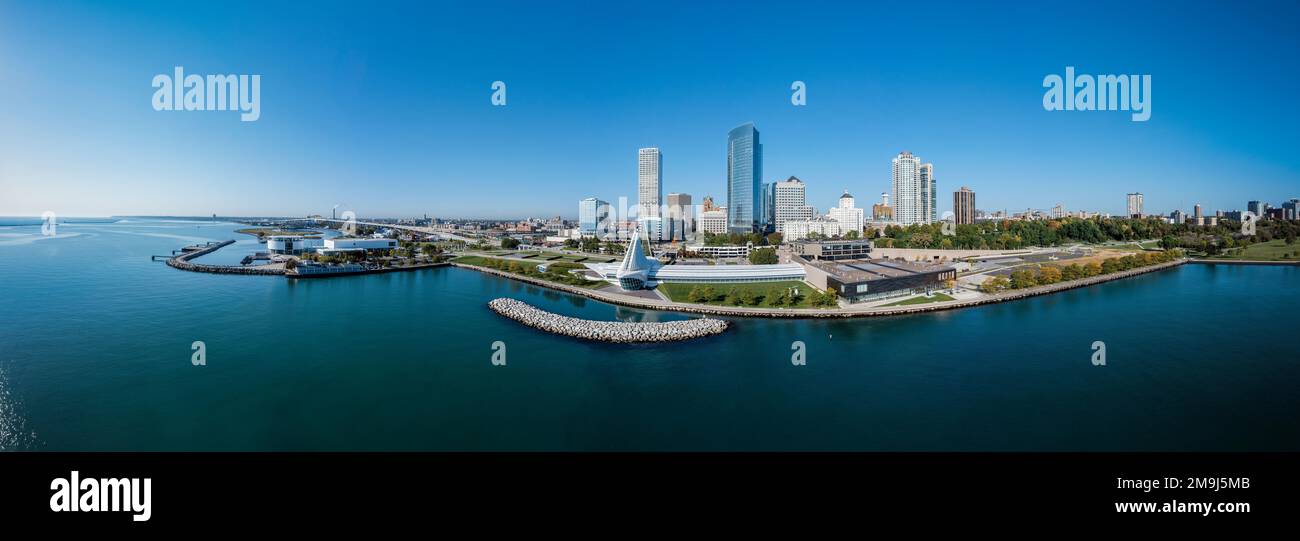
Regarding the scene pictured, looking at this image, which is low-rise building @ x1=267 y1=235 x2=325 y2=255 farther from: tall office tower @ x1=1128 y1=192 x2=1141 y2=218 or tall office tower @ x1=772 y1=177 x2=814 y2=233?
tall office tower @ x1=1128 y1=192 x2=1141 y2=218

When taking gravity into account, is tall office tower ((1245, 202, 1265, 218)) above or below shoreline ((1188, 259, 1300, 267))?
above

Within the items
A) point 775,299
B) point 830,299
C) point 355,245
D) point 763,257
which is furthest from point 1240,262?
point 355,245

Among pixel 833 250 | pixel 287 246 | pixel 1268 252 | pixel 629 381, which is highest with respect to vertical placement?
pixel 287 246

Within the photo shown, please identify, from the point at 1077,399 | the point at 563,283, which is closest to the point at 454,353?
the point at 563,283

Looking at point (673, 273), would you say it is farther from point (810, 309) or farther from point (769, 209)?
point (769, 209)

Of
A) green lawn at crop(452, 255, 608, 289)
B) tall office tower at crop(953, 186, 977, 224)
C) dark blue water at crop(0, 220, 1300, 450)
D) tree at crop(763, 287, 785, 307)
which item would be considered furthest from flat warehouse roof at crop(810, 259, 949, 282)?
tall office tower at crop(953, 186, 977, 224)

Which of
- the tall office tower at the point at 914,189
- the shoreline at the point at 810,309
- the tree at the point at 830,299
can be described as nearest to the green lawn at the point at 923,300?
the shoreline at the point at 810,309
